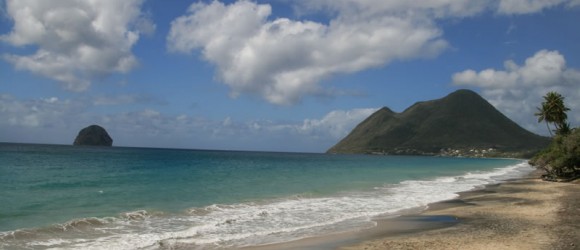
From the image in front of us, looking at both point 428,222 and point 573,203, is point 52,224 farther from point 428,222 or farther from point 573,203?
point 573,203

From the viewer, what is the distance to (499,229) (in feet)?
57.0

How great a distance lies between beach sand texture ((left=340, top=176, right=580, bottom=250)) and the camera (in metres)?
14.5

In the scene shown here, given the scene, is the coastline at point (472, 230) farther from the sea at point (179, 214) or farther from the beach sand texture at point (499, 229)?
the sea at point (179, 214)

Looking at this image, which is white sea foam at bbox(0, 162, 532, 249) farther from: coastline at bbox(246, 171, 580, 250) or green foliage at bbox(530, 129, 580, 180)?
green foliage at bbox(530, 129, 580, 180)

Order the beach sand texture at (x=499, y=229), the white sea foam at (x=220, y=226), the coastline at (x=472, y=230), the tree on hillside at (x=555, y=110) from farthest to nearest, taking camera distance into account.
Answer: the tree on hillside at (x=555, y=110), the white sea foam at (x=220, y=226), the coastline at (x=472, y=230), the beach sand texture at (x=499, y=229)

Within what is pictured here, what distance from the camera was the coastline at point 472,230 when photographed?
1464cm

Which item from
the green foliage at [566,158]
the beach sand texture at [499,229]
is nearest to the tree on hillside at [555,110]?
the green foliage at [566,158]

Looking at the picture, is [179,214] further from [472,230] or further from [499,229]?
[499,229]

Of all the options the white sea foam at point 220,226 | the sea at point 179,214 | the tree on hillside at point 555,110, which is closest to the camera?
the white sea foam at point 220,226

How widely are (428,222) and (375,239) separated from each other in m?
5.20

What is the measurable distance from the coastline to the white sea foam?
4.55 feet

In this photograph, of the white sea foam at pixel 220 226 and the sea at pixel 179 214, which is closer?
the white sea foam at pixel 220 226

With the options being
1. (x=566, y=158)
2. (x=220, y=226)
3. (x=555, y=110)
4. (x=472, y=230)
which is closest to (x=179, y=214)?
(x=220, y=226)

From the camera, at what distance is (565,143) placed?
42.4 m
